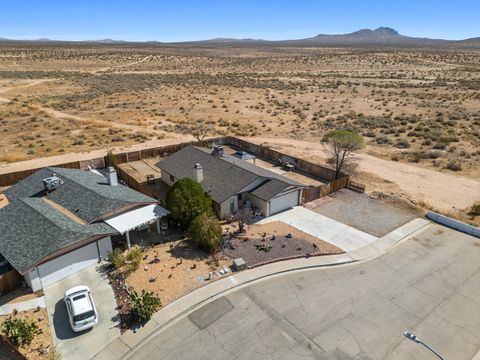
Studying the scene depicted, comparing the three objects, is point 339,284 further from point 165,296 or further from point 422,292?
point 165,296

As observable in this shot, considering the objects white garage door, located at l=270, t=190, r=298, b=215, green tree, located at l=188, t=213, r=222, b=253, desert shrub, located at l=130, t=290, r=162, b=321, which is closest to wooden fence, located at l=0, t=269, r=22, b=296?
desert shrub, located at l=130, t=290, r=162, b=321

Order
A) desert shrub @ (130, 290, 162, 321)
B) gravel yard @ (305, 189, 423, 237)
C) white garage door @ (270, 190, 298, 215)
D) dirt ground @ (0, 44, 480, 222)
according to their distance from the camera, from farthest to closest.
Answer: dirt ground @ (0, 44, 480, 222) < white garage door @ (270, 190, 298, 215) < gravel yard @ (305, 189, 423, 237) < desert shrub @ (130, 290, 162, 321)

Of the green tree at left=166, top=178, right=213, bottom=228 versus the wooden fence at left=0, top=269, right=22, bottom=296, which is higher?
the green tree at left=166, top=178, right=213, bottom=228

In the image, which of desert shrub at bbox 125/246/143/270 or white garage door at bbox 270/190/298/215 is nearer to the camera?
desert shrub at bbox 125/246/143/270

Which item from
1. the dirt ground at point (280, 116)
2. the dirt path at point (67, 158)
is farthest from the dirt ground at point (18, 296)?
the dirt ground at point (280, 116)

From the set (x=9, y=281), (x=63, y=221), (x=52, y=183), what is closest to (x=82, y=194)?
(x=52, y=183)

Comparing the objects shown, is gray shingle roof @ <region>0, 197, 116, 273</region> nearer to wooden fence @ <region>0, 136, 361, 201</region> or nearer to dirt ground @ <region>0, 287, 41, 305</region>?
dirt ground @ <region>0, 287, 41, 305</region>

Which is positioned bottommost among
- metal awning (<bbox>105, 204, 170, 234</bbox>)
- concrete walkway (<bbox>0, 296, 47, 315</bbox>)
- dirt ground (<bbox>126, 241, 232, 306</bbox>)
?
concrete walkway (<bbox>0, 296, 47, 315</bbox>)

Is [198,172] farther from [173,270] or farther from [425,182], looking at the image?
[425,182]

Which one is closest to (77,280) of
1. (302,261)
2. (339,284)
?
(302,261)
